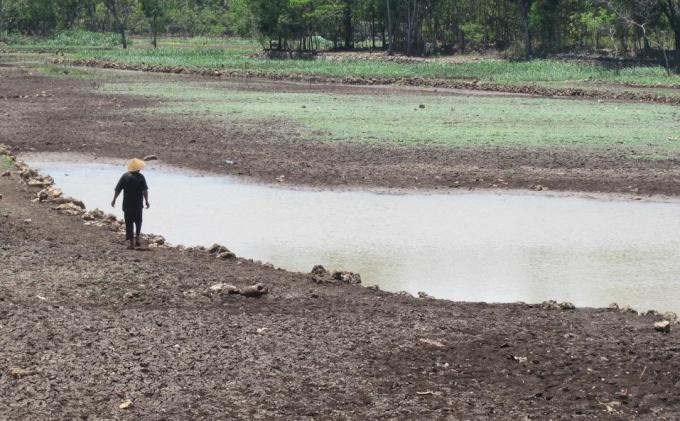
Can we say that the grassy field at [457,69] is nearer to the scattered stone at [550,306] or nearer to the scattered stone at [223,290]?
the scattered stone at [550,306]

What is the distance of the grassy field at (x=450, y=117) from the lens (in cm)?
2608

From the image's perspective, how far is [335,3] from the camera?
8800 centimetres

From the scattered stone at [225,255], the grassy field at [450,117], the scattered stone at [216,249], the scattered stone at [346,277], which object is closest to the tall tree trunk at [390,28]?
the grassy field at [450,117]

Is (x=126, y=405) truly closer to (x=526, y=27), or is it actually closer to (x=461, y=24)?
(x=526, y=27)

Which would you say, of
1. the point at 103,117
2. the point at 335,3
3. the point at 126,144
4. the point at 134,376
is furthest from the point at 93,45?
the point at 134,376

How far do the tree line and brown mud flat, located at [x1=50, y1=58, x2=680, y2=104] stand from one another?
1108 centimetres

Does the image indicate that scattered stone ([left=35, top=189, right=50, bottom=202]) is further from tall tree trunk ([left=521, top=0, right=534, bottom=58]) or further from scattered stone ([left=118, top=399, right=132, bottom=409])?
tall tree trunk ([left=521, top=0, right=534, bottom=58])

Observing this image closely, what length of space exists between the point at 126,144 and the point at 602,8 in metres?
43.7

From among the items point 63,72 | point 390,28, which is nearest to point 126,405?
point 63,72

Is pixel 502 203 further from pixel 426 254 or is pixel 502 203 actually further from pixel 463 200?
pixel 426 254

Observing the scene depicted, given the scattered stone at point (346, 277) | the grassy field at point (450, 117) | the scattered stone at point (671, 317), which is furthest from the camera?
the grassy field at point (450, 117)

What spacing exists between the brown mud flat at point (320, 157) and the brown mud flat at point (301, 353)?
→ 946 centimetres

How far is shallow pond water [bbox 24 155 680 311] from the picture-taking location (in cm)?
1340

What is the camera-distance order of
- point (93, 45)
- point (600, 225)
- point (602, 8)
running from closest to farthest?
point (600, 225) → point (602, 8) → point (93, 45)
